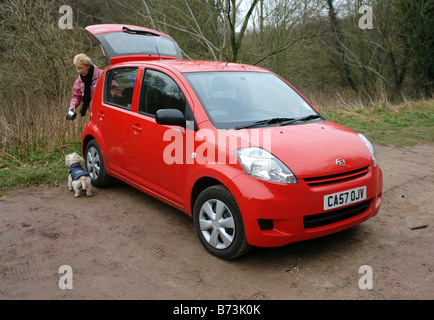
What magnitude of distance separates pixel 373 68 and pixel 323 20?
746cm

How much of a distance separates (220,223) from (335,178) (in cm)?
107

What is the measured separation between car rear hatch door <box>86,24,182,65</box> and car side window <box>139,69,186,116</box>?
4.15 ft

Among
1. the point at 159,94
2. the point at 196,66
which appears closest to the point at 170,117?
the point at 159,94

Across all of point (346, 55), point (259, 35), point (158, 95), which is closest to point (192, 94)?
point (158, 95)

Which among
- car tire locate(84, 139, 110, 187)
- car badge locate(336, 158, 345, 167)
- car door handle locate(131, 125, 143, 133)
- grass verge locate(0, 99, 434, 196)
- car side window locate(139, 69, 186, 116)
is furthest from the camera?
grass verge locate(0, 99, 434, 196)

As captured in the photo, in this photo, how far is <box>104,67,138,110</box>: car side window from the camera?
16.3 feet

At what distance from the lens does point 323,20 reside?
17.3 metres

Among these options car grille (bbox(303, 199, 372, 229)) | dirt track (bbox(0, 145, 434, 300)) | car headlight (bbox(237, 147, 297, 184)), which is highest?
car headlight (bbox(237, 147, 297, 184))

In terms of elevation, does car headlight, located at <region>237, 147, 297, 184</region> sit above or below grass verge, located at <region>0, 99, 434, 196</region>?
above

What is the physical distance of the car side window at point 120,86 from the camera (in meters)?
4.96

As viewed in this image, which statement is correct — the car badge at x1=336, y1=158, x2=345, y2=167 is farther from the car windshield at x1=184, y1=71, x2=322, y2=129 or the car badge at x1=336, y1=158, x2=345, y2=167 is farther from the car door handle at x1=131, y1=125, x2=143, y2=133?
the car door handle at x1=131, y1=125, x2=143, y2=133

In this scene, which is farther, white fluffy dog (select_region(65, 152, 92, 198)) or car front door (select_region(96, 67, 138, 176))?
white fluffy dog (select_region(65, 152, 92, 198))

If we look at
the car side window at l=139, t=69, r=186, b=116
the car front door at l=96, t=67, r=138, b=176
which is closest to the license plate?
the car side window at l=139, t=69, r=186, b=116

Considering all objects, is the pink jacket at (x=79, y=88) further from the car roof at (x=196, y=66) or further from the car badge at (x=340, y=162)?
the car badge at (x=340, y=162)
